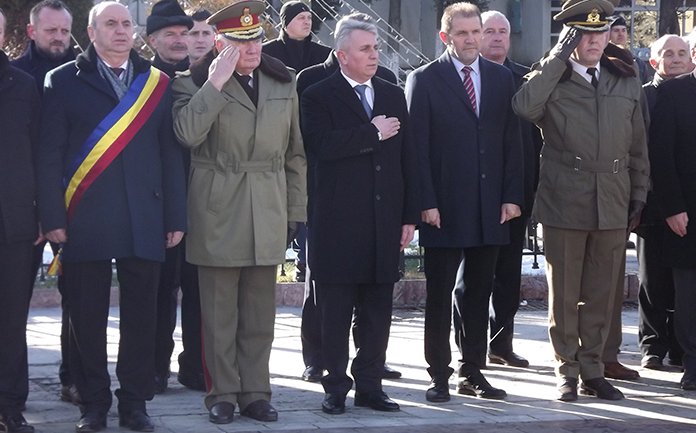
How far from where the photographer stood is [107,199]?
6809 millimetres

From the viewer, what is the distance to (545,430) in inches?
273

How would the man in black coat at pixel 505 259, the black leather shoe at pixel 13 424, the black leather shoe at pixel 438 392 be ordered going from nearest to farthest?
1. the black leather shoe at pixel 13 424
2. the black leather shoe at pixel 438 392
3. the man in black coat at pixel 505 259

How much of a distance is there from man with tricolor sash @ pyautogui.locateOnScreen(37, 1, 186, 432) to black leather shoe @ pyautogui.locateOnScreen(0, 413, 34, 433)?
27 centimetres

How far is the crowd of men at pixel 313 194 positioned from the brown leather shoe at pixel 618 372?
0.05 feet

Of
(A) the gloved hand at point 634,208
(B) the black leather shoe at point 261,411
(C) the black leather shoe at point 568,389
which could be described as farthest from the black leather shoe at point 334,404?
(A) the gloved hand at point 634,208

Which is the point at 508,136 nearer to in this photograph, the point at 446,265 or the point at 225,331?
the point at 446,265

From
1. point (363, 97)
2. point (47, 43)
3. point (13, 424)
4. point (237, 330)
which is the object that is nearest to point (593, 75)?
point (363, 97)

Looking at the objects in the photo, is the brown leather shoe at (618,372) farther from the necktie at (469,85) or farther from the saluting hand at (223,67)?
the saluting hand at (223,67)

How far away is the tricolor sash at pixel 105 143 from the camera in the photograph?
22.2 ft

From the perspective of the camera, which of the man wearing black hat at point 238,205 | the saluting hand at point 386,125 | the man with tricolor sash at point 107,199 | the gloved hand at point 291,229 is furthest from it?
the gloved hand at point 291,229

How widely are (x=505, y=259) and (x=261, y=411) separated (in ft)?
7.87

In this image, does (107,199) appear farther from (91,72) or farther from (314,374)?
(314,374)

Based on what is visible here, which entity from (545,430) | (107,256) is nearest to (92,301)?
(107,256)

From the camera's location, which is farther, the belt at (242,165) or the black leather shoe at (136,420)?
the belt at (242,165)
